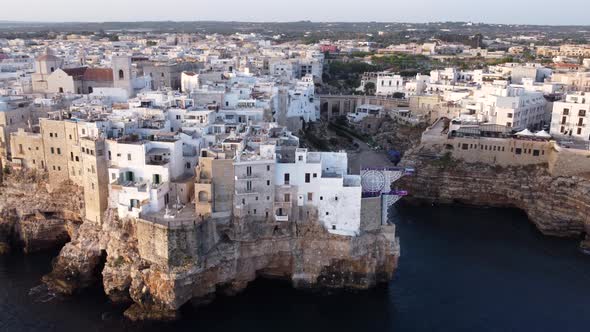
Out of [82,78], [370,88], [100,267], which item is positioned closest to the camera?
[100,267]

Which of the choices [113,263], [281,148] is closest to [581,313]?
[281,148]

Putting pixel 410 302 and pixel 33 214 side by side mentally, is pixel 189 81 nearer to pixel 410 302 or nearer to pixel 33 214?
pixel 33 214

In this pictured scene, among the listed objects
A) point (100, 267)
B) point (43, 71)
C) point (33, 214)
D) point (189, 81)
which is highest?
point (43, 71)

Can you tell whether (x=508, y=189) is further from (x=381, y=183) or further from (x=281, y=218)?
(x=281, y=218)

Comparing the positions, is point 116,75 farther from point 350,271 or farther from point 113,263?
point 350,271

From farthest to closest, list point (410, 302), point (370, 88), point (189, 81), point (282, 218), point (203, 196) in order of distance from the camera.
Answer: point (370, 88), point (189, 81), point (410, 302), point (282, 218), point (203, 196)

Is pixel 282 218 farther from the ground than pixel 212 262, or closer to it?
farther from the ground

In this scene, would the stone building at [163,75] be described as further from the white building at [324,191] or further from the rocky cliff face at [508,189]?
the white building at [324,191]

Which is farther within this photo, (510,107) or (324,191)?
(510,107)

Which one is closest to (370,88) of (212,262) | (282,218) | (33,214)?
(282,218)
